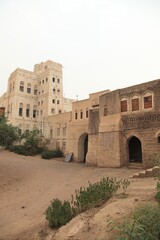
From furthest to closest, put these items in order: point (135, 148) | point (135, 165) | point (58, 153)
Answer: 1. point (58, 153)
2. point (135, 148)
3. point (135, 165)

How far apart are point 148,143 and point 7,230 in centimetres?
1273

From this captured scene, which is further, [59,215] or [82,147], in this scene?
[82,147]

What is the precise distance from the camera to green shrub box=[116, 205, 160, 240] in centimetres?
407

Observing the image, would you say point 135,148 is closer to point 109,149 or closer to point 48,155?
point 109,149

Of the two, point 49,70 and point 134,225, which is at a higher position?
point 49,70

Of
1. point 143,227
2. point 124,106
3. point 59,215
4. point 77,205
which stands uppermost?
point 124,106

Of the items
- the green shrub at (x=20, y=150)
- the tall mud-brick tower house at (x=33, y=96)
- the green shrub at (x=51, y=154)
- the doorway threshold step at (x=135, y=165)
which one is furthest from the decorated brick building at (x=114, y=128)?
the tall mud-brick tower house at (x=33, y=96)

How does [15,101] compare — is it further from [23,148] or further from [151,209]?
[151,209]

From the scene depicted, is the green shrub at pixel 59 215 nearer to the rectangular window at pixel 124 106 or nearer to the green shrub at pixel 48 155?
the rectangular window at pixel 124 106

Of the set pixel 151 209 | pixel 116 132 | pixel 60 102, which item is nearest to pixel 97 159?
pixel 116 132

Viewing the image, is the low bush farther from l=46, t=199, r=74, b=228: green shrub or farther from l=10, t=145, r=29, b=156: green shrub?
l=10, t=145, r=29, b=156: green shrub

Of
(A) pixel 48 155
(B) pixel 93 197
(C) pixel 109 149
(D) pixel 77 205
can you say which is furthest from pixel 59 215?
(A) pixel 48 155

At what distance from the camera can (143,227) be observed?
4.41 metres

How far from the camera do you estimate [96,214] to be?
617 centimetres
